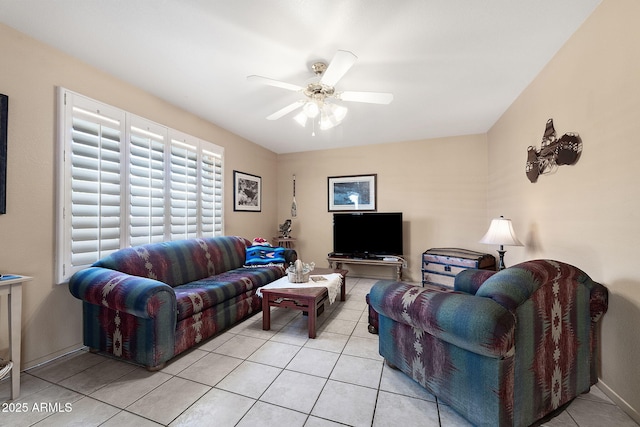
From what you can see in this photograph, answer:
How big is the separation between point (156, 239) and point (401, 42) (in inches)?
120

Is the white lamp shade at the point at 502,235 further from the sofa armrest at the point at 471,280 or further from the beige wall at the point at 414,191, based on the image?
the beige wall at the point at 414,191

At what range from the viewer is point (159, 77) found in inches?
96.7

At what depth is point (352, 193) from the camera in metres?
4.79

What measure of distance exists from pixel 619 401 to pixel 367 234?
3.14 m

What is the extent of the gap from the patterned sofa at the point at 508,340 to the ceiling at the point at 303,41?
1.63 meters

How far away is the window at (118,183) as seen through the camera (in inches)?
83.4

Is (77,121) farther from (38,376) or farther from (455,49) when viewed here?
(455,49)

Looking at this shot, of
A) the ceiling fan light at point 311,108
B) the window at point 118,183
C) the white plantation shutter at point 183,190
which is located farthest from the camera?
the white plantation shutter at point 183,190

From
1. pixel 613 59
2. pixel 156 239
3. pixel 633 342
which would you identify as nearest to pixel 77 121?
pixel 156 239

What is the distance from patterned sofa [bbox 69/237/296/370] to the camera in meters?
1.86

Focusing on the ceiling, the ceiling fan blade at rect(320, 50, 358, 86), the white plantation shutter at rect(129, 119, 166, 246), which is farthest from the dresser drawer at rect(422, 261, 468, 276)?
the white plantation shutter at rect(129, 119, 166, 246)

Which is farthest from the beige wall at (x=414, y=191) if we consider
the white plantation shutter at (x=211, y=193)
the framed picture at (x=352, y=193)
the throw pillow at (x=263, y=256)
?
the white plantation shutter at (x=211, y=193)

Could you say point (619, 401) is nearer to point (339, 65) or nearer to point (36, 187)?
point (339, 65)

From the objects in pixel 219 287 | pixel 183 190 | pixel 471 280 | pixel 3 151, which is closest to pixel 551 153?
pixel 471 280
